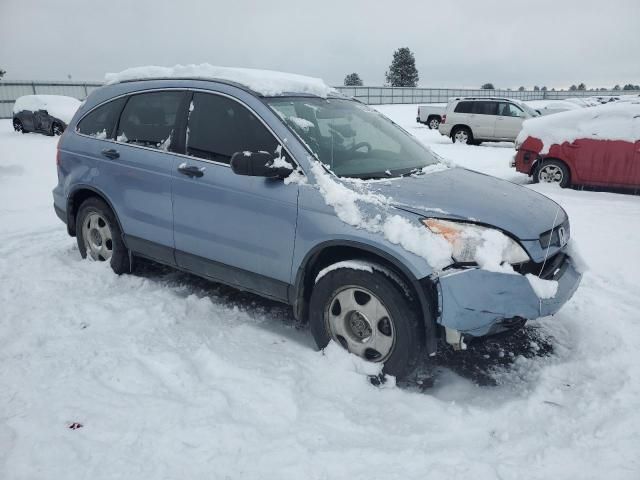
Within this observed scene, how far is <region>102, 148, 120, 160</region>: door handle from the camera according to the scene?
432 centimetres

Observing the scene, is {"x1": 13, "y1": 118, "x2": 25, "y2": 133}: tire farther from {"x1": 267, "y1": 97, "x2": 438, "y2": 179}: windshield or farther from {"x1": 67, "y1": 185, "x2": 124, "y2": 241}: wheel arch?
{"x1": 267, "y1": 97, "x2": 438, "y2": 179}: windshield

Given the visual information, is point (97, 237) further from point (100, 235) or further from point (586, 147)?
point (586, 147)

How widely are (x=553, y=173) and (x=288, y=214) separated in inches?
287

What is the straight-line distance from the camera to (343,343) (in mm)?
3199

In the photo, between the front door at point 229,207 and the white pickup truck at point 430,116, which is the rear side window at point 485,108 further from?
the front door at point 229,207

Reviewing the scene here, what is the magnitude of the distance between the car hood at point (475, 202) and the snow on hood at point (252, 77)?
121 cm

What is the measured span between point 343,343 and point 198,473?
127cm

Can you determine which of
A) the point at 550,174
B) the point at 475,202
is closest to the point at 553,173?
the point at 550,174

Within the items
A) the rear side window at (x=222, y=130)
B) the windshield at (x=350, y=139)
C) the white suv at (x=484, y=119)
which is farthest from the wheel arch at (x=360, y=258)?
the white suv at (x=484, y=119)

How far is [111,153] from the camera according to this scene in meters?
4.36

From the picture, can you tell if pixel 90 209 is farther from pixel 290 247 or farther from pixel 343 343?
pixel 343 343

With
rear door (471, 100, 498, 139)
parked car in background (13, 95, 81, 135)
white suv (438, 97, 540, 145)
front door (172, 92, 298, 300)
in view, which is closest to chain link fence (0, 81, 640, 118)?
parked car in background (13, 95, 81, 135)

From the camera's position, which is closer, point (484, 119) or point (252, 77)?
point (252, 77)

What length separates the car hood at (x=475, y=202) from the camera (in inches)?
111
